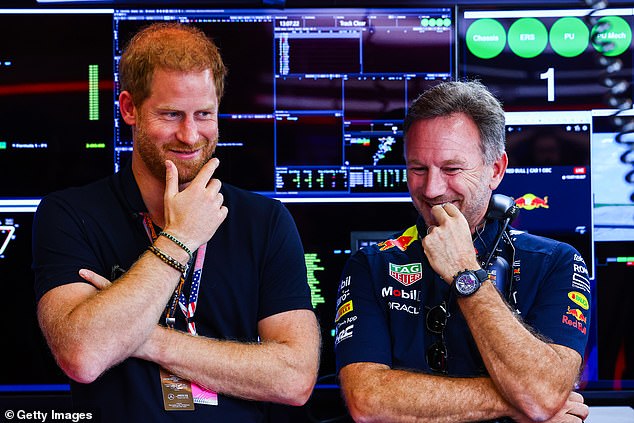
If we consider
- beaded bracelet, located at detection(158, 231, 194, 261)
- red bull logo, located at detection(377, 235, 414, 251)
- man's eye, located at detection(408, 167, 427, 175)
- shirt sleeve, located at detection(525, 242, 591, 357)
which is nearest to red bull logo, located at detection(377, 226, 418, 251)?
red bull logo, located at detection(377, 235, 414, 251)

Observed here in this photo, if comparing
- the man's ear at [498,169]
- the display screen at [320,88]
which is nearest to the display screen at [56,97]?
the display screen at [320,88]

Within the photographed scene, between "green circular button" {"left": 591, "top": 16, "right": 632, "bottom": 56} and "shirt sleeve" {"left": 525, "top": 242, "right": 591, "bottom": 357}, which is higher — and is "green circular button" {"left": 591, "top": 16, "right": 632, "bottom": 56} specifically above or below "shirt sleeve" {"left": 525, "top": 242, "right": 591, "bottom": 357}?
above

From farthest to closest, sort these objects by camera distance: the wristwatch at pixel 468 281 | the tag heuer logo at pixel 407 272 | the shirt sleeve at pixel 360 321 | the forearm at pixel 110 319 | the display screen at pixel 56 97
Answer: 1. the display screen at pixel 56 97
2. the tag heuer logo at pixel 407 272
3. the shirt sleeve at pixel 360 321
4. the wristwatch at pixel 468 281
5. the forearm at pixel 110 319

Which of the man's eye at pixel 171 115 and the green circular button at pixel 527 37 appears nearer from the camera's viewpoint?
the man's eye at pixel 171 115

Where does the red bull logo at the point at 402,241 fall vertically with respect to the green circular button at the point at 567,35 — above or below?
below

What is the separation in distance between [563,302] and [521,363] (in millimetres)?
281

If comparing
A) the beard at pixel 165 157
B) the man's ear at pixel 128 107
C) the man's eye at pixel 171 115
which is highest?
the man's ear at pixel 128 107

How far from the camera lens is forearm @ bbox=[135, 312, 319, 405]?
2025 mm

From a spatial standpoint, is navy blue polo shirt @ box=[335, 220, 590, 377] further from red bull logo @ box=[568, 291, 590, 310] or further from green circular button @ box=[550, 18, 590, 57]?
green circular button @ box=[550, 18, 590, 57]

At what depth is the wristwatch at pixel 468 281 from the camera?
2125mm

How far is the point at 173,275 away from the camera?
1.99 meters

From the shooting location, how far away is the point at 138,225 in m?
2.21

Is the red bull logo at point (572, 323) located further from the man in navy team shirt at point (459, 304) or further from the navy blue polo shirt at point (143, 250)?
the navy blue polo shirt at point (143, 250)

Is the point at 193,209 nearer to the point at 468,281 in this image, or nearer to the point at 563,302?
the point at 468,281
